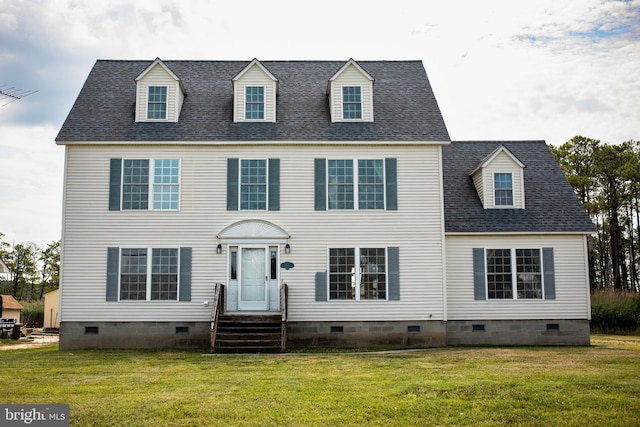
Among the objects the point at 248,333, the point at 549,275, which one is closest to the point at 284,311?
the point at 248,333

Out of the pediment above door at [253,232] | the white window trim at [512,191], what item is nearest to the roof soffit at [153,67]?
the pediment above door at [253,232]

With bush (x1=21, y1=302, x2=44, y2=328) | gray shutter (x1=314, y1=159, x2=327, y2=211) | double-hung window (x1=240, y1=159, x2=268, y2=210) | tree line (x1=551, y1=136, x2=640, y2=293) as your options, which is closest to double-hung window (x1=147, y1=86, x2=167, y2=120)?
double-hung window (x1=240, y1=159, x2=268, y2=210)

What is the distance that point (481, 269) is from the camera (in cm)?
1964

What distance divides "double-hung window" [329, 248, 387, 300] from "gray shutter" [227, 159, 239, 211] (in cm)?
331

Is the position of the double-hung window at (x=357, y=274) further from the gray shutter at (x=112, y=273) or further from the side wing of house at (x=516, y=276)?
the gray shutter at (x=112, y=273)

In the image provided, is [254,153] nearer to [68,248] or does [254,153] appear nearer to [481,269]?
[68,248]

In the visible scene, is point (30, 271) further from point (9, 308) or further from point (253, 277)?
point (253, 277)

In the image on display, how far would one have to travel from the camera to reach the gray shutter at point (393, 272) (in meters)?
18.9

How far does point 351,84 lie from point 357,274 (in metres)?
6.18

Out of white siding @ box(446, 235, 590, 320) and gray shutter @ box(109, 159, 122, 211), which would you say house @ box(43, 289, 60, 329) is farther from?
white siding @ box(446, 235, 590, 320)

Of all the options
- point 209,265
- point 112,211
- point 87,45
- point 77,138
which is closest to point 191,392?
point 209,265

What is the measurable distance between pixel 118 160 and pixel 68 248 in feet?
10.1

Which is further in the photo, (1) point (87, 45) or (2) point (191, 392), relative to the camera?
(1) point (87, 45)

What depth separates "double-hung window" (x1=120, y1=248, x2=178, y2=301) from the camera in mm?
18641
